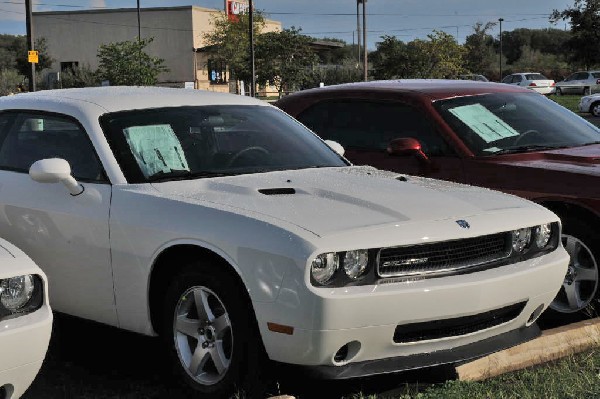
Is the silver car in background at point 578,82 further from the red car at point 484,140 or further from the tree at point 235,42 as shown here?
the red car at point 484,140

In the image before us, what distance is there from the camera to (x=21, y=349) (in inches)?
148

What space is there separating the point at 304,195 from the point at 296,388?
1.01 metres

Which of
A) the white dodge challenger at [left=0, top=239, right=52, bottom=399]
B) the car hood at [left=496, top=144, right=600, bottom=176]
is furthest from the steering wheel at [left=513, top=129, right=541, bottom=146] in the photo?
the white dodge challenger at [left=0, top=239, right=52, bottom=399]

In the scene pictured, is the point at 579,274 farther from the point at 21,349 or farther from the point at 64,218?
the point at 21,349

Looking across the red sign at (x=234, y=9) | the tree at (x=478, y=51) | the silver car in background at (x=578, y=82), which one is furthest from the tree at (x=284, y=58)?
the tree at (x=478, y=51)

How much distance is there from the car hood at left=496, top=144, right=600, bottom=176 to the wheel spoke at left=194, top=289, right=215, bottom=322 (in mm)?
2808

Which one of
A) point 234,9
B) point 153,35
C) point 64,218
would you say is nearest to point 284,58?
point 234,9

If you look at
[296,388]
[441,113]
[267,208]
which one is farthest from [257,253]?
[441,113]

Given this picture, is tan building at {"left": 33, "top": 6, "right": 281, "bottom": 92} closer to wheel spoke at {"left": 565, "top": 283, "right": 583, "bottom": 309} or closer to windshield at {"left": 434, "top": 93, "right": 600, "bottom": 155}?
windshield at {"left": 434, "top": 93, "right": 600, "bottom": 155}

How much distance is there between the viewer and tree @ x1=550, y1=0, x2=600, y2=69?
53156 millimetres

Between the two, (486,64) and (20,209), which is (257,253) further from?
(486,64)

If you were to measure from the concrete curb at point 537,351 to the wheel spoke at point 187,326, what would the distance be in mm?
1283

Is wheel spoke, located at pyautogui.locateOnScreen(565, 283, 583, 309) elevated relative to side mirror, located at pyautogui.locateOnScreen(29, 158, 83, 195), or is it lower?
lower

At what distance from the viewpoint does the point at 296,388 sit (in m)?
4.74
